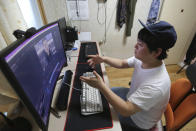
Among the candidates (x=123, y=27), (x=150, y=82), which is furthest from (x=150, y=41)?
(x=123, y=27)

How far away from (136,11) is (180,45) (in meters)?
1.37

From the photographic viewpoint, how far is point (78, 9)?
188 centimetres

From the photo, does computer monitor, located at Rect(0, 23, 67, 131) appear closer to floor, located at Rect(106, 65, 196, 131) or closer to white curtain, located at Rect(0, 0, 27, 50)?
white curtain, located at Rect(0, 0, 27, 50)

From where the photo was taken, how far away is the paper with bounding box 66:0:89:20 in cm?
182

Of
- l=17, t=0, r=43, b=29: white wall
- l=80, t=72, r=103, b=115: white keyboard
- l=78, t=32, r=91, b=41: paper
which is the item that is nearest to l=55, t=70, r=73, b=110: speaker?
l=80, t=72, r=103, b=115: white keyboard

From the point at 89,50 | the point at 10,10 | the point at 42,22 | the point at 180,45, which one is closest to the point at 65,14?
the point at 42,22

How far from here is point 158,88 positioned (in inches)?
23.2

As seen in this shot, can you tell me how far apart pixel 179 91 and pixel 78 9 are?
1943mm

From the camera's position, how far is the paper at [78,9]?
1.82 meters

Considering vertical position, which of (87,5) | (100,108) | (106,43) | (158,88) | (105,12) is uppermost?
(87,5)

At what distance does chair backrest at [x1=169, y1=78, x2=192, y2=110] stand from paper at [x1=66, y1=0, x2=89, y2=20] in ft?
5.95

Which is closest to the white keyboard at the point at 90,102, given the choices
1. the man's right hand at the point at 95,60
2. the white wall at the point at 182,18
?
the man's right hand at the point at 95,60

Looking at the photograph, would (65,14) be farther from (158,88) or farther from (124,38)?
(158,88)

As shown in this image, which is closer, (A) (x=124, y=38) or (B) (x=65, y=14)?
(B) (x=65, y=14)
